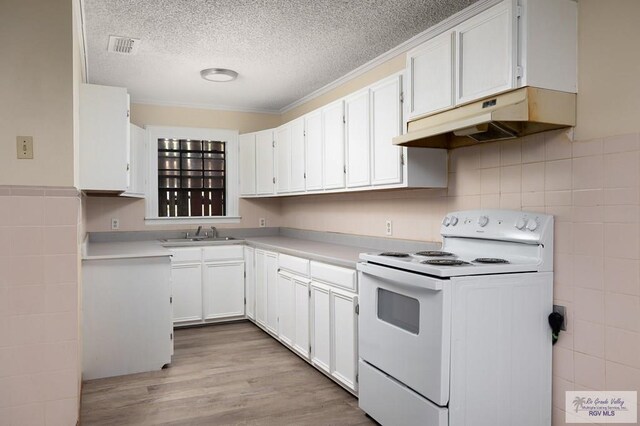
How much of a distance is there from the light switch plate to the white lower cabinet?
237 centimetres

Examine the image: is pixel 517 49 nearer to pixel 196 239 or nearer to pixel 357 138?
pixel 357 138

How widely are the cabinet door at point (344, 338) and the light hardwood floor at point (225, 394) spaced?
6.1 inches

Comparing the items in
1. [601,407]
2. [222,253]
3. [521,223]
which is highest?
[521,223]

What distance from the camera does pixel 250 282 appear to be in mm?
4809

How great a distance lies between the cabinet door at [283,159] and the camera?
4547mm

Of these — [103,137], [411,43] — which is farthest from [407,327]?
[103,137]

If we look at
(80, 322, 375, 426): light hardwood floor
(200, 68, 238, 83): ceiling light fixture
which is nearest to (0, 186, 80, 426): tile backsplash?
(80, 322, 375, 426): light hardwood floor

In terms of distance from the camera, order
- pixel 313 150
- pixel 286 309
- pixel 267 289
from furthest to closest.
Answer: pixel 267 289 → pixel 313 150 → pixel 286 309

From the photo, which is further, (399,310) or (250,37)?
(250,37)

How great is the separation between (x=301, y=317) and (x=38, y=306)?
185cm

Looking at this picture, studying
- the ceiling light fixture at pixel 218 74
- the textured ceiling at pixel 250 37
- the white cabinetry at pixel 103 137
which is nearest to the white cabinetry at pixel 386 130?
the textured ceiling at pixel 250 37

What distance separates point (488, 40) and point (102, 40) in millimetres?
2554

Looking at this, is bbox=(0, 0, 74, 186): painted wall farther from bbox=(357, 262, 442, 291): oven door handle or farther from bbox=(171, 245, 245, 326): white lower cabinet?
bbox=(171, 245, 245, 326): white lower cabinet

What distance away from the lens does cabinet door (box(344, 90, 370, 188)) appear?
3.20 m
